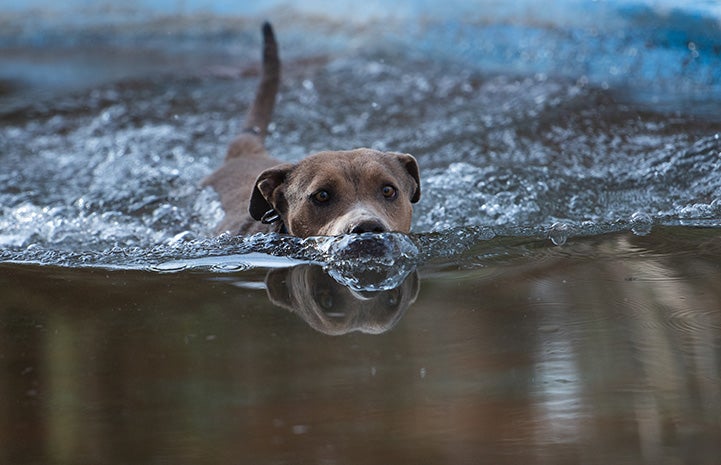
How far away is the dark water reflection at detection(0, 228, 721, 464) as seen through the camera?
7.28ft

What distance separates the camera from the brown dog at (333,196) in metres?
4.14

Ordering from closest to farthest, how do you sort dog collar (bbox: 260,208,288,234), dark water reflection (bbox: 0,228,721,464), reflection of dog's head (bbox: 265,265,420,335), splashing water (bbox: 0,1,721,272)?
1. dark water reflection (bbox: 0,228,721,464)
2. reflection of dog's head (bbox: 265,265,420,335)
3. splashing water (bbox: 0,1,721,272)
4. dog collar (bbox: 260,208,288,234)

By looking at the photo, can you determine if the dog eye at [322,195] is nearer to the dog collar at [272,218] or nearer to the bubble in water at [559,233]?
the dog collar at [272,218]

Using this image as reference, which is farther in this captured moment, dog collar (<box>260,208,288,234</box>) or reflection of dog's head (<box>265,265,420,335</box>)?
dog collar (<box>260,208,288,234</box>)

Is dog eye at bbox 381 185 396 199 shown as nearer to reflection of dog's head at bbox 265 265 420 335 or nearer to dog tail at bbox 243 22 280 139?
reflection of dog's head at bbox 265 265 420 335

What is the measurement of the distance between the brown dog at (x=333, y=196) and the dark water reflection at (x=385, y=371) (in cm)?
60

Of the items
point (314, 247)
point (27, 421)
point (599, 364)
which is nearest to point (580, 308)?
point (599, 364)

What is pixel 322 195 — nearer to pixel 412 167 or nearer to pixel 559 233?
pixel 412 167

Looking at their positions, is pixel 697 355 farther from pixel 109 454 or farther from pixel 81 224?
pixel 81 224

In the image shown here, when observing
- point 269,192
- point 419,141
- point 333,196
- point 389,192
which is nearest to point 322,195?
point 333,196

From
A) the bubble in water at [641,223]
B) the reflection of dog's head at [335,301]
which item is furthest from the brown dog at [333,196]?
the bubble in water at [641,223]

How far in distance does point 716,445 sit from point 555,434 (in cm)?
33

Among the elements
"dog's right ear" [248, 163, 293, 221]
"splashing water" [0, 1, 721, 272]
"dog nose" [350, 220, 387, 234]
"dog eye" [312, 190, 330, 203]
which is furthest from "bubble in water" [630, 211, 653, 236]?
"dog's right ear" [248, 163, 293, 221]

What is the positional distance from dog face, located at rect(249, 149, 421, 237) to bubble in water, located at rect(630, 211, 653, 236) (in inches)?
37.6
